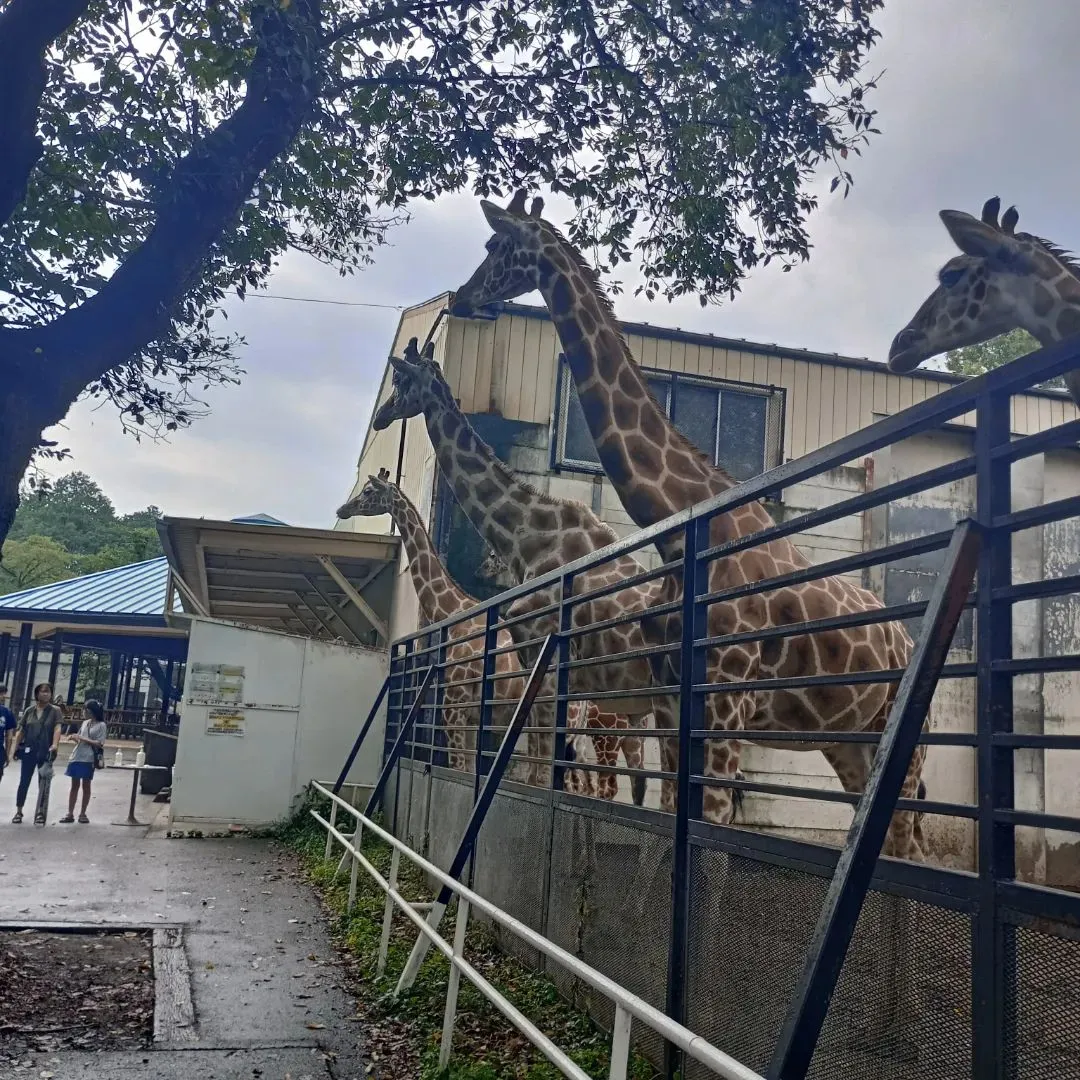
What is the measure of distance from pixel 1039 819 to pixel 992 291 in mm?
3749

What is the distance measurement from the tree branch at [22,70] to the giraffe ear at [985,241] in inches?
163

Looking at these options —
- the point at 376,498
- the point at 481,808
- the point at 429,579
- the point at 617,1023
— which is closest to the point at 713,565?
the point at 481,808

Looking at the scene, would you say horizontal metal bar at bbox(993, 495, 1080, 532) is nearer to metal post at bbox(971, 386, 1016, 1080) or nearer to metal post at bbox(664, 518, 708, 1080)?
metal post at bbox(971, 386, 1016, 1080)

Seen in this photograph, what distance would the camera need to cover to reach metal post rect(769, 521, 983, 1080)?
6.89 feet

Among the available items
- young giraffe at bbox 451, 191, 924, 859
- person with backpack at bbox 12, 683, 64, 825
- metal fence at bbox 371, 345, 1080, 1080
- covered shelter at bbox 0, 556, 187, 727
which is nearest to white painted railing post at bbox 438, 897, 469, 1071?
metal fence at bbox 371, 345, 1080, 1080

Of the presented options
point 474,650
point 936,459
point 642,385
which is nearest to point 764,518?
point 642,385

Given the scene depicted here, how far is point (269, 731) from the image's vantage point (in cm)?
1238

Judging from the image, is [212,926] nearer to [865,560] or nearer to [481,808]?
[481,808]

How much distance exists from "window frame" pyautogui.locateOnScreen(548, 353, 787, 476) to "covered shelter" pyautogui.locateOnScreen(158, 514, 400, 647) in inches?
93.1

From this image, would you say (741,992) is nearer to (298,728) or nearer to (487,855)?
→ (487,855)

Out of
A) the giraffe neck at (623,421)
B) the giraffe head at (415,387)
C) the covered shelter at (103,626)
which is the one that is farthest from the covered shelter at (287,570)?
the giraffe neck at (623,421)

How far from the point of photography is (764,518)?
6.17 metres

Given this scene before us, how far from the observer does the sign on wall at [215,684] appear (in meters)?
12.2

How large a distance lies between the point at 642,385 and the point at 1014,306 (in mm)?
2270
